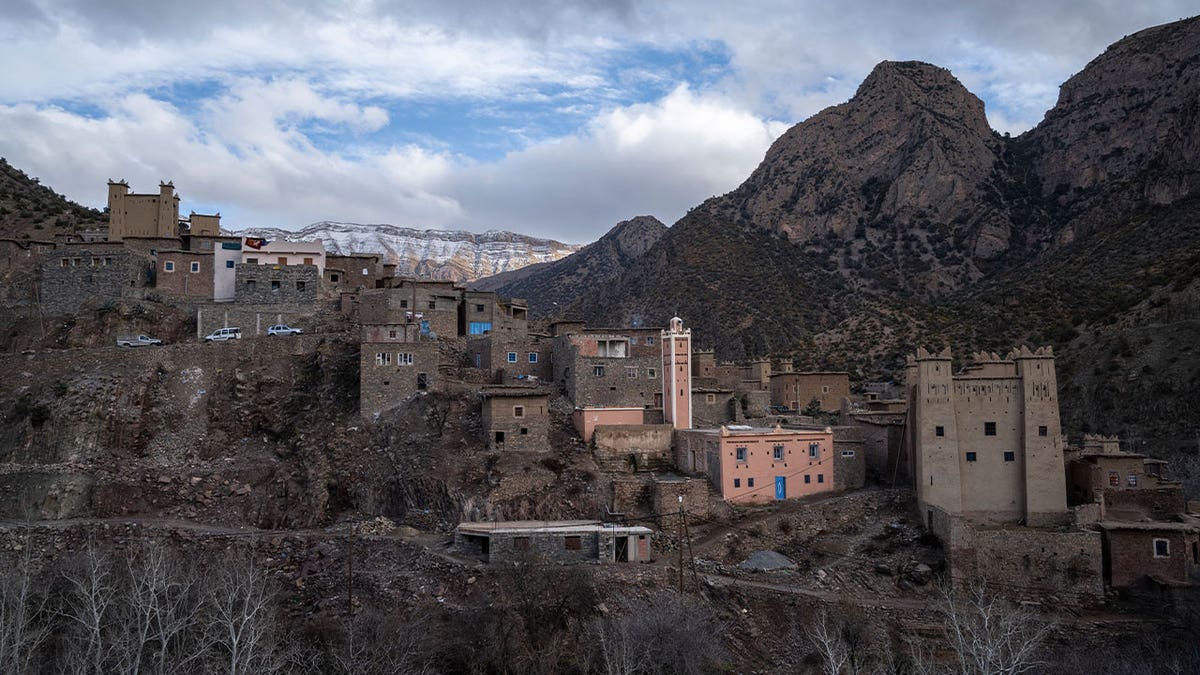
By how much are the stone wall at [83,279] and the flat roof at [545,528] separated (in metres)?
22.5

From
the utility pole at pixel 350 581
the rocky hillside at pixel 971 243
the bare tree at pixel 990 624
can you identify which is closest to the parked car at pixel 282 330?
the utility pole at pixel 350 581

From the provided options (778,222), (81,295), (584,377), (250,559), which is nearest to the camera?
(250,559)

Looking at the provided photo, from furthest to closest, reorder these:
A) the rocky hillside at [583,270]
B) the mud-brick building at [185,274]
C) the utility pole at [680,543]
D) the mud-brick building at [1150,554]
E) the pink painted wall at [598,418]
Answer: the rocky hillside at [583,270] < the mud-brick building at [185,274] < the pink painted wall at [598,418] < the mud-brick building at [1150,554] < the utility pole at [680,543]

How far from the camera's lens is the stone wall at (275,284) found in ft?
134

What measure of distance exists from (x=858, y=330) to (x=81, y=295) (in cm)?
5665

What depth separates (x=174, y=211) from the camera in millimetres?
45438

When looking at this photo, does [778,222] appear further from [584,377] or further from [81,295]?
[81,295]

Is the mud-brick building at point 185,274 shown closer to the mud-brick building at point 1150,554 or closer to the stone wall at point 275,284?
the stone wall at point 275,284

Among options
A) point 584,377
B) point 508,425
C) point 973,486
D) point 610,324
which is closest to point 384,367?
point 508,425

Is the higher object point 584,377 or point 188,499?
point 584,377

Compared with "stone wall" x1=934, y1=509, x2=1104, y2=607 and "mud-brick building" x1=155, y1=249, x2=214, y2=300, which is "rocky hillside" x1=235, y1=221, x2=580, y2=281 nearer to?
"mud-brick building" x1=155, y1=249, x2=214, y2=300

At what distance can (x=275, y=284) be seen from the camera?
135 feet

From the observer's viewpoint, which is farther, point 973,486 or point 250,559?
point 973,486

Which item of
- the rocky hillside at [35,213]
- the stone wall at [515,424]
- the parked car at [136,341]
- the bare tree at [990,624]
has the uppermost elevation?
the rocky hillside at [35,213]
